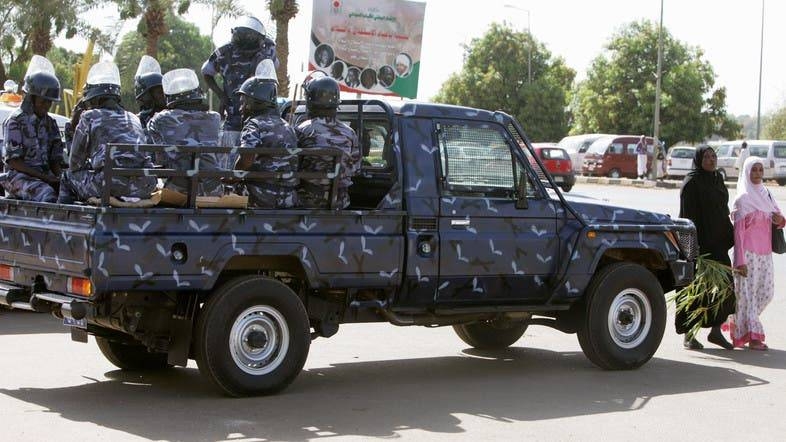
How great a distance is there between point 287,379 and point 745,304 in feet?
15.8

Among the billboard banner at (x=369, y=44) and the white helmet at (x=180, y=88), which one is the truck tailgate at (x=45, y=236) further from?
the billboard banner at (x=369, y=44)

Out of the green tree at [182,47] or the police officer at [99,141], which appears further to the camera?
the green tree at [182,47]

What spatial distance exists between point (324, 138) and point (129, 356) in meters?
2.16

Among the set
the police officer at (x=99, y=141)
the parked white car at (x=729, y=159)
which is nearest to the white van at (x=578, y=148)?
the parked white car at (x=729, y=159)

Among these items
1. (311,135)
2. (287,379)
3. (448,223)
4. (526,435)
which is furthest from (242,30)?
(526,435)

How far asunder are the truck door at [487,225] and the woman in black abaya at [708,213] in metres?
2.41

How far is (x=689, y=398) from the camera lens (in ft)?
28.5

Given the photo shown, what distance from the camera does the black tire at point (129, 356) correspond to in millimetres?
9188

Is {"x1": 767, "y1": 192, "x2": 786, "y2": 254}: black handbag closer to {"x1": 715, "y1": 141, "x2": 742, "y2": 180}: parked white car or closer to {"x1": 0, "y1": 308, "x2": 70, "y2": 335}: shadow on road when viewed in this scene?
{"x1": 0, "y1": 308, "x2": 70, "y2": 335}: shadow on road

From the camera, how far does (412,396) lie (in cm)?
855

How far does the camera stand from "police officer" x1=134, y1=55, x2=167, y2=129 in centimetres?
953

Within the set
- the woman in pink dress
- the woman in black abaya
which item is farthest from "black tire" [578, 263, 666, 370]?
the woman in pink dress

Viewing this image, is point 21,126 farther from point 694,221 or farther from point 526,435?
point 694,221

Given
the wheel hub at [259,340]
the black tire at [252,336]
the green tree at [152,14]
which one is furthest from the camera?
the green tree at [152,14]
